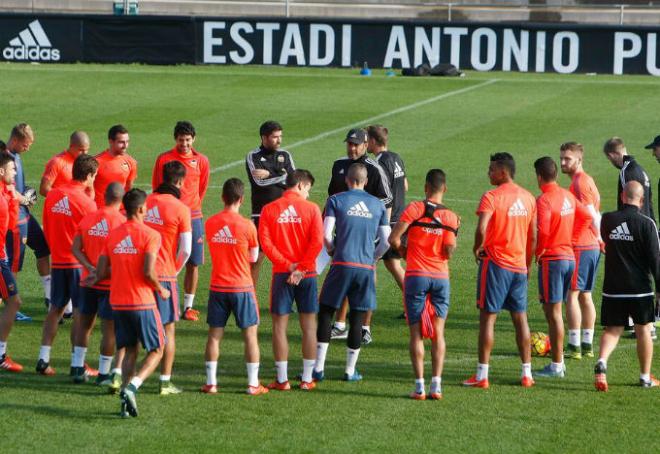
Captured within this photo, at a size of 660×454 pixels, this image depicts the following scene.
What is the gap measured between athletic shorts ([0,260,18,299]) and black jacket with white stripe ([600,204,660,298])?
600 cm

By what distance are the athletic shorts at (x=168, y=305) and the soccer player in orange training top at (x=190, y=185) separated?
3.35m

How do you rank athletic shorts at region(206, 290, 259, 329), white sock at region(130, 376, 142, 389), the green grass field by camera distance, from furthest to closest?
athletic shorts at region(206, 290, 259, 329) → white sock at region(130, 376, 142, 389) → the green grass field

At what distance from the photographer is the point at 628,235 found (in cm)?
1197

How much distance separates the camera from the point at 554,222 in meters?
12.7

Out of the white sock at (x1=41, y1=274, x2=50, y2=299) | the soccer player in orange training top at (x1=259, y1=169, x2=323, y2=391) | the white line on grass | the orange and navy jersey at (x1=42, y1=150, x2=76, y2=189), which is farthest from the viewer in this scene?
the white line on grass

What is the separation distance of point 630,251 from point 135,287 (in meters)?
4.80

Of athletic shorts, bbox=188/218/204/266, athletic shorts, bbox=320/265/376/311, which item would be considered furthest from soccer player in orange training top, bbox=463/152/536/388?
athletic shorts, bbox=188/218/204/266

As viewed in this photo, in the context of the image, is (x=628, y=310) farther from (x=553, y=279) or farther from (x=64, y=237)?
(x=64, y=237)

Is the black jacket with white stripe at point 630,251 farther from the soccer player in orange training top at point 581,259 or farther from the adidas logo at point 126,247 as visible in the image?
the adidas logo at point 126,247

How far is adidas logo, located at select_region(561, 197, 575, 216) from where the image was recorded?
12.6m

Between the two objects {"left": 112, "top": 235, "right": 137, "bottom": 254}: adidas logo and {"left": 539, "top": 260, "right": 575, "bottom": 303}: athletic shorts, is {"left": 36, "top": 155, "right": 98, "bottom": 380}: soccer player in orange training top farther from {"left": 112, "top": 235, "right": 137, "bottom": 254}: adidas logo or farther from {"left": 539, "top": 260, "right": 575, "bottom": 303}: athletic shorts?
{"left": 539, "top": 260, "right": 575, "bottom": 303}: athletic shorts

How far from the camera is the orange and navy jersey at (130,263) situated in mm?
10883

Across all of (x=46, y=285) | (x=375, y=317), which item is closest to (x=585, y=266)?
(x=375, y=317)

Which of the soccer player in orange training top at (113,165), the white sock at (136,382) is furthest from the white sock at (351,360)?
the soccer player in orange training top at (113,165)
